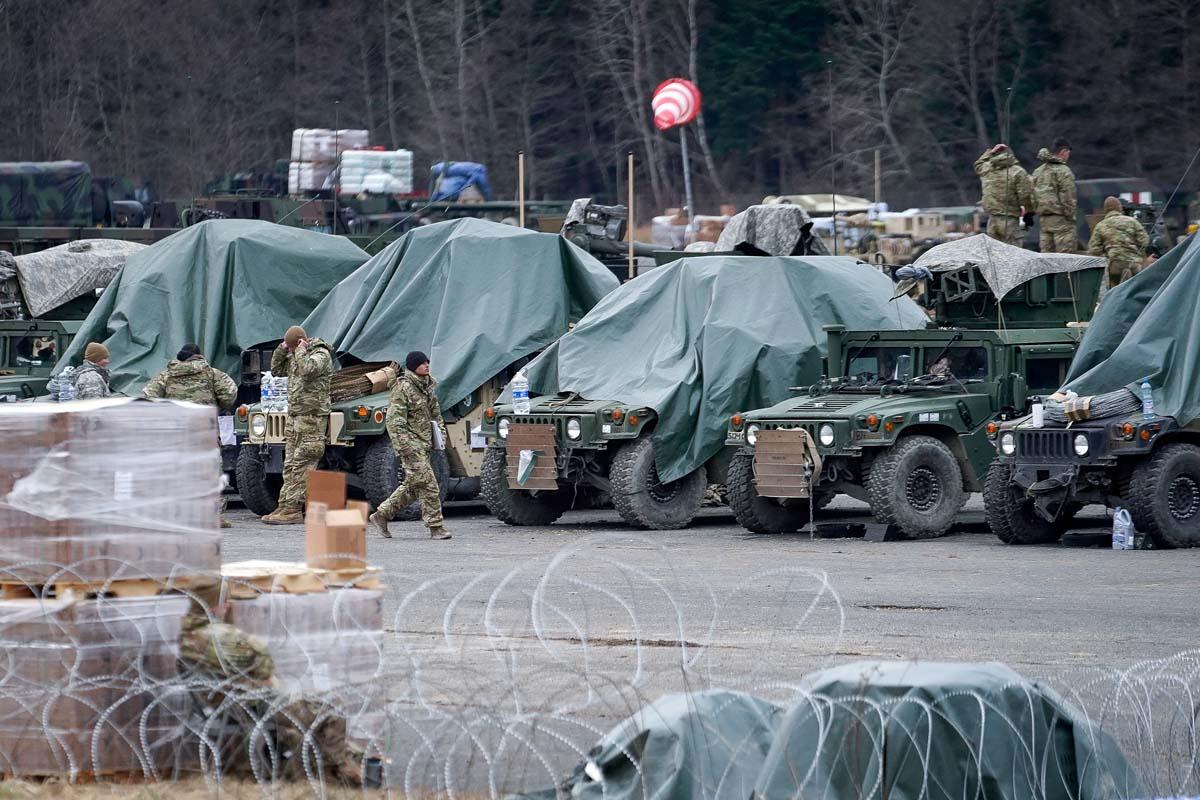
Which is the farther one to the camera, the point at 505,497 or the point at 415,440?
the point at 505,497

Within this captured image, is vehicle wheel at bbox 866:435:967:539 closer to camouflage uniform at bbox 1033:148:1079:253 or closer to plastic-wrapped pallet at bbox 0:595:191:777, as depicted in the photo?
camouflage uniform at bbox 1033:148:1079:253

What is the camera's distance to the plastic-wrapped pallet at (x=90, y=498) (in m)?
7.14

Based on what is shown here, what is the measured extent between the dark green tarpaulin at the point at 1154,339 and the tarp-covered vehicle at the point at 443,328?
567 centimetres

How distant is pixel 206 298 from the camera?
20.6 m

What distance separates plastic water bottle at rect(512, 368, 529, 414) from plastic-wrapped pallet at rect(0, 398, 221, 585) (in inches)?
382

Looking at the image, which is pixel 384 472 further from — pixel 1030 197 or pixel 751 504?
pixel 1030 197

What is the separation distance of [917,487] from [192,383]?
6708 millimetres

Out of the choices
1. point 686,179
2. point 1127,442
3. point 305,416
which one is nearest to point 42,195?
point 305,416

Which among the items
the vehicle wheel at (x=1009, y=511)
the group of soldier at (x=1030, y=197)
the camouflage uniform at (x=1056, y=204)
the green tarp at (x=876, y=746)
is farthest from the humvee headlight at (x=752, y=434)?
the green tarp at (x=876, y=746)

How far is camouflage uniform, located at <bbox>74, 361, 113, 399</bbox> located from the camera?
17.9m

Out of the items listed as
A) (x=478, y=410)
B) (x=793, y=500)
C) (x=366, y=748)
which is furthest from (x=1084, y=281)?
(x=366, y=748)

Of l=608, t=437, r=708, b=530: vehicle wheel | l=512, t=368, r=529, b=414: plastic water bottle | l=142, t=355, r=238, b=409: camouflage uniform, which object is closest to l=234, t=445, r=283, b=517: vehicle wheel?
l=142, t=355, r=238, b=409: camouflage uniform

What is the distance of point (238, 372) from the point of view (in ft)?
66.9

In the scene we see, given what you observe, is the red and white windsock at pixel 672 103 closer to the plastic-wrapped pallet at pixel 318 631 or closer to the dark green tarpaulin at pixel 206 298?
the dark green tarpaulin at pixel 206 298
